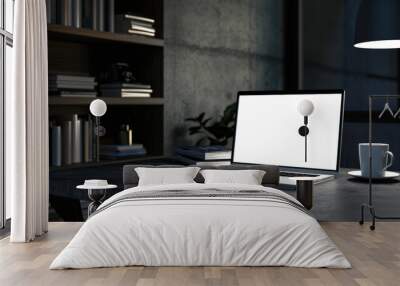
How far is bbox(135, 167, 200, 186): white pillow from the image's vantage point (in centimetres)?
413

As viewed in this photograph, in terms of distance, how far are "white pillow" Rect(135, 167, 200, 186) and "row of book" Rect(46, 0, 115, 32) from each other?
4.46 feet

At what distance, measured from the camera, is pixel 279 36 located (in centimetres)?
720

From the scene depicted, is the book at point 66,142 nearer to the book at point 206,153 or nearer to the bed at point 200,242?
the book at point 206,153

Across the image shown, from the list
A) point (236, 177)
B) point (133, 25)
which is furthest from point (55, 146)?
point (236, 177)

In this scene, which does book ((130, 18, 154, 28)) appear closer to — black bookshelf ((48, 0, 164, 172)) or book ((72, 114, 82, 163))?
black bookshelf ((48, 0, 164, 172))

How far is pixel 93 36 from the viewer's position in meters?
5.01

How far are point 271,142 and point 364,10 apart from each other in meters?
0.94

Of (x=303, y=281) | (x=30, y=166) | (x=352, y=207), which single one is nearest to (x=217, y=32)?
(x=30, y=166)

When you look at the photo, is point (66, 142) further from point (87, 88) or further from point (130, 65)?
point (130, 65)

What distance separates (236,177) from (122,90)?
61.8 inches

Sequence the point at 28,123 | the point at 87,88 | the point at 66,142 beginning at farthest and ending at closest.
A: the point at 87,88
the point at 66,142
the point at 28,123

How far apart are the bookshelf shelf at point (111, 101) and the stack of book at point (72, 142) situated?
0.50ft

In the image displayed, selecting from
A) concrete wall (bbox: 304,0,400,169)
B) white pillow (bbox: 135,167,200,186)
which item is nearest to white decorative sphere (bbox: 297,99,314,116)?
white pillow (bbox: 135,167,200,186)

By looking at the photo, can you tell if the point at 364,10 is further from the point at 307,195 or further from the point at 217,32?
the point at 217,32
